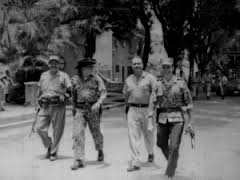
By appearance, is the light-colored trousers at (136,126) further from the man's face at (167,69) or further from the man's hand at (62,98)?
the man's hand at (62,98)

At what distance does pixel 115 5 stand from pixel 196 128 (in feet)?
45.0

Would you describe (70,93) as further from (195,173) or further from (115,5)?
(115,5)

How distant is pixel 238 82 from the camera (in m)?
38.5

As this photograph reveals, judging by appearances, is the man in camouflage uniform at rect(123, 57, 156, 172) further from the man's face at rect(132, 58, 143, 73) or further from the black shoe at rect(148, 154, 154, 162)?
the black shoe at rect(148, 154, 154, 162)

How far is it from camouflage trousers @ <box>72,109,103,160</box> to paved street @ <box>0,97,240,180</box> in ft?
1.03

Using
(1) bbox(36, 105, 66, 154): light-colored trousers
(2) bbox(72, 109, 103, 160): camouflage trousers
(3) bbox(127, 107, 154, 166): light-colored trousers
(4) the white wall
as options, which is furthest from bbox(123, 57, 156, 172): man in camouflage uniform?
(4) the white wall

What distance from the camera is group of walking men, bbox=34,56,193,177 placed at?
24.3 ft

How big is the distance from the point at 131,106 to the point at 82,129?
34.5 inches

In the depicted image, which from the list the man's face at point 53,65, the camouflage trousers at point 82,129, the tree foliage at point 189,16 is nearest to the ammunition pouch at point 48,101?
the man's face at point 53,65

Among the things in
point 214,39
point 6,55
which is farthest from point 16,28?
point 214,39

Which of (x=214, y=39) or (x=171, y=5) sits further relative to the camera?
(x=214, y=39)

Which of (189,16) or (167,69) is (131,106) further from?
(189,16)

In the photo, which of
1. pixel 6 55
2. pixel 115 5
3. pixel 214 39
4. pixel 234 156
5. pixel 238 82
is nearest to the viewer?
pixel 234 156

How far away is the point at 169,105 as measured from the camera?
24.3ft
